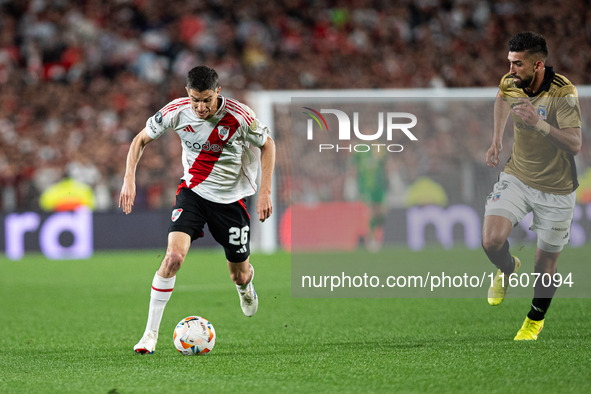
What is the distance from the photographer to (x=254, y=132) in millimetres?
6359

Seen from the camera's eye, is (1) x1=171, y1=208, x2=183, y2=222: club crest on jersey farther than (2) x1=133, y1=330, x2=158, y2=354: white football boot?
Yes

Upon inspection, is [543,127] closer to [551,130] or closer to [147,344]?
[551,130]

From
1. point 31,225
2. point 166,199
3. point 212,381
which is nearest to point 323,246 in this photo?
point 166,199

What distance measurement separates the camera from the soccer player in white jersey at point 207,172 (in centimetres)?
599

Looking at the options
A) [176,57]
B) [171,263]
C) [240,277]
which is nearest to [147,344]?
[171,263]

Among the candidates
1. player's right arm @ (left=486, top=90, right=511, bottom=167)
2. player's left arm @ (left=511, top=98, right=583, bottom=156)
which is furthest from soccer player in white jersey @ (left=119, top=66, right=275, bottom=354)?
player's left arm @ (left=511, top=98, right=583, bottom=156)

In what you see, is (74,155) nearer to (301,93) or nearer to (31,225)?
(31,225)

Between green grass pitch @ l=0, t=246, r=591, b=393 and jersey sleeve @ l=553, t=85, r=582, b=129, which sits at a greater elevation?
jersey sleeve @ l=553, t=85, r=582, b=129

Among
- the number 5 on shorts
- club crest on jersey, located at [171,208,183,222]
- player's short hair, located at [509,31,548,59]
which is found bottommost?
the number 5 on shorts

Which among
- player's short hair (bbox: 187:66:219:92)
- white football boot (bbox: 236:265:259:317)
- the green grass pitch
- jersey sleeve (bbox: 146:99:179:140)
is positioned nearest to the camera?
the green grass pitch

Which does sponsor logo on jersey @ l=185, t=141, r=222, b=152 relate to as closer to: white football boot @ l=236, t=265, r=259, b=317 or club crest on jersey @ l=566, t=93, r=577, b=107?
white football boot @ l=236, t=265, r=259, b=317

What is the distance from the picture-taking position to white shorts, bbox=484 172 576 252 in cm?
643

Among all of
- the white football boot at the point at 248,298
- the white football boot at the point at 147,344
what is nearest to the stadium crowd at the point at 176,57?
the white football boot at the point at 248,298

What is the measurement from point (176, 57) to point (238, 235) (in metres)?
13.3
